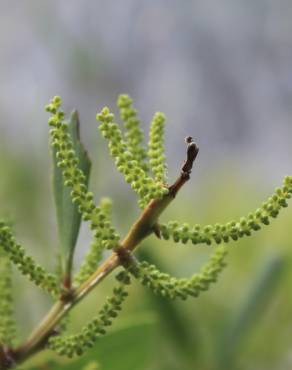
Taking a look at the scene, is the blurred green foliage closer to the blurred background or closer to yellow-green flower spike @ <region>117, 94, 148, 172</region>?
the blurred background

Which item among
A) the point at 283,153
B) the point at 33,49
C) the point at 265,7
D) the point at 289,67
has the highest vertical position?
the point at 33,49

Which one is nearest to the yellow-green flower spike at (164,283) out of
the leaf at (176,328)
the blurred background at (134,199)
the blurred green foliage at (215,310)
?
the blurred background at (134,199)

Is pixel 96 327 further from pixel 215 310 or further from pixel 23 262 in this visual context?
pixel 215 310

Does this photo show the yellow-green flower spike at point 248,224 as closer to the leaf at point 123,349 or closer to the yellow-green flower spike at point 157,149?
the yellow-green flower spike at point 157,149

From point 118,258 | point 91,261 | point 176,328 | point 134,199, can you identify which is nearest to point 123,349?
point 91,261

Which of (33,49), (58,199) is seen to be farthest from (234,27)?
(58,199)

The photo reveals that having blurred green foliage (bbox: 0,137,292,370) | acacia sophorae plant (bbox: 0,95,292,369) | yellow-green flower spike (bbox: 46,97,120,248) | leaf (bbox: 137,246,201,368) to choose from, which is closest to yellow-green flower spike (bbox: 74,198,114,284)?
acacia sophorae plant (bbox: 0,95,292,369)

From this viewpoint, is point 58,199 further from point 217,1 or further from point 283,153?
point 217,1
